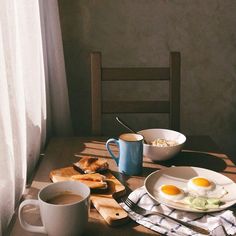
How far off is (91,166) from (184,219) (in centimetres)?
34

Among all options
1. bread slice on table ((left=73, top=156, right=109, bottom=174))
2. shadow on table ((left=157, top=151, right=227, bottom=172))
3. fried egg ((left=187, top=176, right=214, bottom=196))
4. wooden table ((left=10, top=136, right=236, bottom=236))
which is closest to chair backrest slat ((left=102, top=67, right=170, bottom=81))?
wooden table ((left=10, top=136, right=236, bottom=236))

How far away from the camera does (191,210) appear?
2.94 ft

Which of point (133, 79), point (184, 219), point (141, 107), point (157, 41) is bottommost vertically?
point (184, 219)

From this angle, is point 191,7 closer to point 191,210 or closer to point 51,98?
point 51,98

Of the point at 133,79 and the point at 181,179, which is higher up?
the point at 133,79

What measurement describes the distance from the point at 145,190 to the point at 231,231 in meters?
0.26

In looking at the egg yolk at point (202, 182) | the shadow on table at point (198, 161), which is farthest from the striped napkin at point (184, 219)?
the shadow on table at point (198, 161)

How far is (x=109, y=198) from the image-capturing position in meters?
0.95

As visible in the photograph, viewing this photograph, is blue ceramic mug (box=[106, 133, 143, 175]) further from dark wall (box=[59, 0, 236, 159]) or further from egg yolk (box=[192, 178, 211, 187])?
dark wall (box=[59, 0, 236, 159])

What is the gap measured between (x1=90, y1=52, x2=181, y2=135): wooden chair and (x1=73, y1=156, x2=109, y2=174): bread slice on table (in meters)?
0.43

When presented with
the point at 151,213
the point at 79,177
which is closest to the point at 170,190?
the point at 151,213

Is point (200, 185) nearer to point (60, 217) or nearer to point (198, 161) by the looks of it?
point (198, 161)

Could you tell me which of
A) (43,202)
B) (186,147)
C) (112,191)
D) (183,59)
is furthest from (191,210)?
(183,59)

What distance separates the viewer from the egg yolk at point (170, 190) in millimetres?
987
